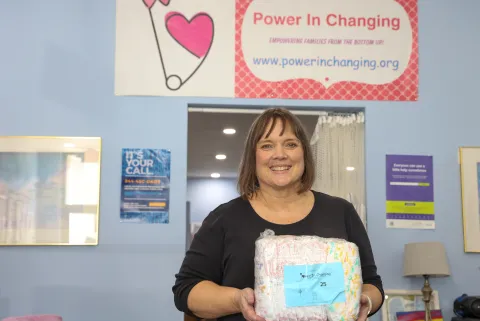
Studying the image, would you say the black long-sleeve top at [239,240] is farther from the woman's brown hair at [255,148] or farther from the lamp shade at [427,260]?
the lamp shade at [427,260]

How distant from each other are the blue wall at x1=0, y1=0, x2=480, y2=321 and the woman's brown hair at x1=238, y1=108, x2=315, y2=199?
2.11m

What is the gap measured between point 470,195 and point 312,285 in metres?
2.89

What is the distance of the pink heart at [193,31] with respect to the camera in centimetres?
410

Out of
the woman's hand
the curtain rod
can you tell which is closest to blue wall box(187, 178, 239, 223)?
the curtain rod

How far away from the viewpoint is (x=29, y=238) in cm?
384

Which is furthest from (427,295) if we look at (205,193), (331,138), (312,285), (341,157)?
(205,193)

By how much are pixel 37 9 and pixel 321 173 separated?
2162 mm

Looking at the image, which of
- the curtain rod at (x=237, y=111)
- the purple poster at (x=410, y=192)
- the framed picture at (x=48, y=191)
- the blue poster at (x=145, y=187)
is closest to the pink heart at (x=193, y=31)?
the curtain rod at (x=237, y=111)

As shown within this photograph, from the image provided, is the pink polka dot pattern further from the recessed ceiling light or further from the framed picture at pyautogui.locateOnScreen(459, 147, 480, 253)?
the recessed ceiling light

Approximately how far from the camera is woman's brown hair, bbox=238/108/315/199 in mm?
1858

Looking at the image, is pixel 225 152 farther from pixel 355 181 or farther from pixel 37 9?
pixel 37 9

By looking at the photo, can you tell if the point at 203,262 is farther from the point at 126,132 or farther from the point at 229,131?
the point at 229,131

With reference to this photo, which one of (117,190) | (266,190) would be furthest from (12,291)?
(266,190)

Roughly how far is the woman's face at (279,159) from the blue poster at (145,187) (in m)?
2.18
